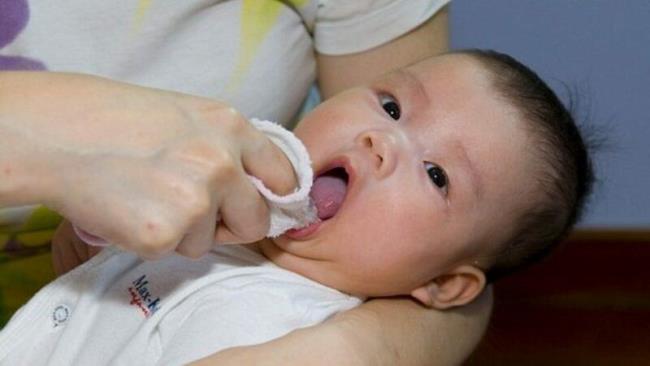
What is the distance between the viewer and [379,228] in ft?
3.20

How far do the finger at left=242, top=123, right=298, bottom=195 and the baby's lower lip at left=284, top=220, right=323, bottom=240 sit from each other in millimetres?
117

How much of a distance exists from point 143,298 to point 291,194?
0.71 feet

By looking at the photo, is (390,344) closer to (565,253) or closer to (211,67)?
(211,67)

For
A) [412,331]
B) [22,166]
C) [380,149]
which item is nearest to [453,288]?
[412,331]

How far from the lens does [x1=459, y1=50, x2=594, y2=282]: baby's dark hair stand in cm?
103

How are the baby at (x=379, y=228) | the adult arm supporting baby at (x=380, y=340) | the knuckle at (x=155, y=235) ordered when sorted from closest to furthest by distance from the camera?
the knuckle at (x=155, y=235), the adult arm supporting baby at (x=380, y=340), the baby at (x=379, y=228)

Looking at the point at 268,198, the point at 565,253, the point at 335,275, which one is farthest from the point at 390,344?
the point at 565,253

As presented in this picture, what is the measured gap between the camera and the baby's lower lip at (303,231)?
0.97 meters

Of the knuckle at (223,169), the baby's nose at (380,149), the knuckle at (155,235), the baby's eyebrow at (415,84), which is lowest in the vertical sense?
the baby's nose at (380,149)

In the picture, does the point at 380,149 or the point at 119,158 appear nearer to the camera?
the point at 119,158

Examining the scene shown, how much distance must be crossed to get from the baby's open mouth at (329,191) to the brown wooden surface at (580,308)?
28.7 inches

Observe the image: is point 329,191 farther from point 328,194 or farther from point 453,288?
point 453,288

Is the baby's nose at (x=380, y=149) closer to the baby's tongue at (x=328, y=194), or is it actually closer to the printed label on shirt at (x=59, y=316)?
the baby's tongue at (x=328, y=194)

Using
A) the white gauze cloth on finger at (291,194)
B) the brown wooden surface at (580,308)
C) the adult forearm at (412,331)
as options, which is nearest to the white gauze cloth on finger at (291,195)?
the white gauze cloth on finger at (291,194)
